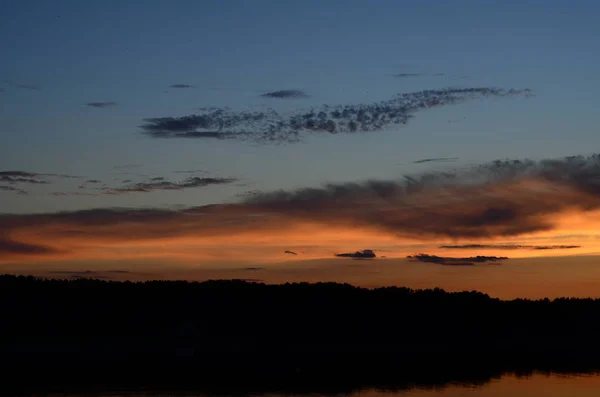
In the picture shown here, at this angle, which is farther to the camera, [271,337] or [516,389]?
[271,337]

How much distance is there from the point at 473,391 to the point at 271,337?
1834 inches

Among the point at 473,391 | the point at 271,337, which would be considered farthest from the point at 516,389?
the point at 271,337

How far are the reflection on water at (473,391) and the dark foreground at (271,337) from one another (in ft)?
4.31

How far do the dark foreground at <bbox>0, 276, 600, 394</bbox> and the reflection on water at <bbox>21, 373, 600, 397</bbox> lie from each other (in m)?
1.32

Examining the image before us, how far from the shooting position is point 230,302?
98250mm

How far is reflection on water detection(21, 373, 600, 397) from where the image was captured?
145ft

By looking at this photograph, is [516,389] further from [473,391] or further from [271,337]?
[271,337]

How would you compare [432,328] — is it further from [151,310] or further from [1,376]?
[1,376]

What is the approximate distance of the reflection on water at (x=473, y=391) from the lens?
44281 mm

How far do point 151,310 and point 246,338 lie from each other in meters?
10.7

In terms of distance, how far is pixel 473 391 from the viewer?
153ft

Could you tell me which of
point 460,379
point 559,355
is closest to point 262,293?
point 559,355

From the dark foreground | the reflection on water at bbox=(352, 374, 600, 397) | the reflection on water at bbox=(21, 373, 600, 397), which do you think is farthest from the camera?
the dark foreground

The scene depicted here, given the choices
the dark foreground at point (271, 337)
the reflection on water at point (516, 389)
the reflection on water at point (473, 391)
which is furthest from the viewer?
the dark foreground at point (271, 337)
